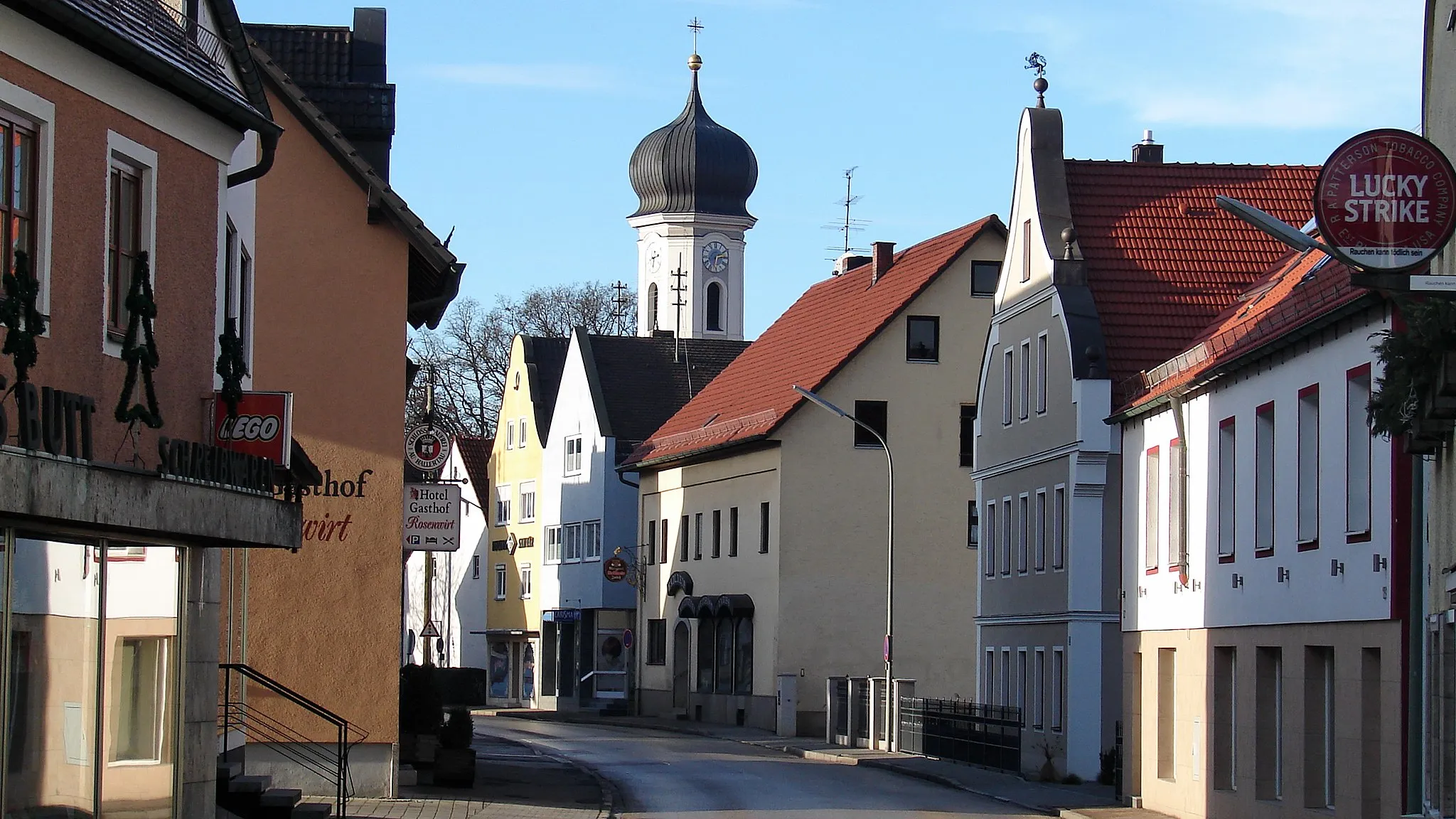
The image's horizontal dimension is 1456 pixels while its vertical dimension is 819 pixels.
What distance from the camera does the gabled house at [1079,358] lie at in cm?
3425

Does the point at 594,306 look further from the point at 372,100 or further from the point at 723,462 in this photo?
the point at 372,100

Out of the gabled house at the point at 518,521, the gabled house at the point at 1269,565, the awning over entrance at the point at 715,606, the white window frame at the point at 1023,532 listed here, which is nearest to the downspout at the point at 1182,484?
the gabled house at the point at 1269,565

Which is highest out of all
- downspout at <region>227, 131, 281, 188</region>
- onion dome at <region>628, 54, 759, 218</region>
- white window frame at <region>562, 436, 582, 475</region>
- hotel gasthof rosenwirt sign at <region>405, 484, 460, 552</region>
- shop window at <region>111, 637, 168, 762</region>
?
onion dome at <region>628, 54, 759, 218</region>

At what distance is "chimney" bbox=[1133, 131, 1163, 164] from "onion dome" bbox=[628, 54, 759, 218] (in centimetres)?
6644

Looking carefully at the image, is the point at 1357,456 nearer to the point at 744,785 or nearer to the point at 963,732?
the point at 744,785

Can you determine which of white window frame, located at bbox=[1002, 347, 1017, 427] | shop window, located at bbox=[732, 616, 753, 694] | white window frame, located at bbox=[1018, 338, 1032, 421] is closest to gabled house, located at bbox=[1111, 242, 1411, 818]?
white window frame, located at bbox=[1018, 338, 1032, 421]

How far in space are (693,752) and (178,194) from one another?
1100 inches

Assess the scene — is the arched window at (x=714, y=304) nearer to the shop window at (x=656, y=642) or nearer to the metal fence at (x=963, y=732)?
the shop window at (x=656, y=642)

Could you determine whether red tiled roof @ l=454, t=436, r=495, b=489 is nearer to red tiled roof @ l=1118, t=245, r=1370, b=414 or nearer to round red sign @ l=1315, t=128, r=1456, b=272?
red tiled roof @ l=1118, t=245, r=1370, b=414

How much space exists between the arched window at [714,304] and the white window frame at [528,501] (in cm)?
3327

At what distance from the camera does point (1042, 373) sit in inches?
1447

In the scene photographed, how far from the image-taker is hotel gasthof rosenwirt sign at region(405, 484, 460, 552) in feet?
82.9

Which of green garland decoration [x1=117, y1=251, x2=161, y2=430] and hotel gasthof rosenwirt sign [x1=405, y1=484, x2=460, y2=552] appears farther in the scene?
hotel gasthof rosenwirt sign [x1=405, y1=484, x2=460, y2=552]

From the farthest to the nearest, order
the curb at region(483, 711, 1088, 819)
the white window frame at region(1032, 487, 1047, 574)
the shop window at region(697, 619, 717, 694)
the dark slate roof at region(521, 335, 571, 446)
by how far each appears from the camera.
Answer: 1. the dark slate roof at region(521, 335, 571, 446)
2. the shop window at region(697, 619, 717, 694)
3. the white window frame at region(1032, 487, 1047, 574)
4. the curb at region(483, 711, 1088, 819)
